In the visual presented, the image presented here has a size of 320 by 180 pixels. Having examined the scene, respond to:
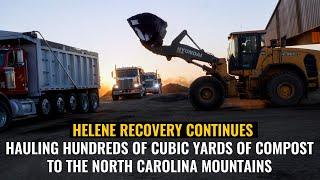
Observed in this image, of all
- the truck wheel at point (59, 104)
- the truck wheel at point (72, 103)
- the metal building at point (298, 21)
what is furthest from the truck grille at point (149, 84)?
the truck wheel at point (59, 104)

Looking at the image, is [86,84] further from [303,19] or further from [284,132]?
[303,19]

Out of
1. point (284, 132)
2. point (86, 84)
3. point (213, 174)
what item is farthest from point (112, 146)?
point (86, 84)

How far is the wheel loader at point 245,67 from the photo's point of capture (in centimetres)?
1611

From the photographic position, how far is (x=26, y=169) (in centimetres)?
702

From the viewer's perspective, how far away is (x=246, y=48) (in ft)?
55.2

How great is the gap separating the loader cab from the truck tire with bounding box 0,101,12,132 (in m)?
8.67

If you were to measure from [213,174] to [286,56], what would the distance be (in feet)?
36.6

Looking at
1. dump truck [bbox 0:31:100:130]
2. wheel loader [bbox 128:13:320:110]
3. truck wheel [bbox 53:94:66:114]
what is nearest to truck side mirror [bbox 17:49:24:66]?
dump truck [bbox 0:31:100:130]

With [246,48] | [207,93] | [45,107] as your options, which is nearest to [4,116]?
[45,107]

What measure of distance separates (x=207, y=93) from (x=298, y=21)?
17742 mm

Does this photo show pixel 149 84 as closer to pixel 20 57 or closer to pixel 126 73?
pixel 126 73

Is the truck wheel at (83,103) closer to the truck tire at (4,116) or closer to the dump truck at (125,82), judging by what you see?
the truck tire at (4,116)

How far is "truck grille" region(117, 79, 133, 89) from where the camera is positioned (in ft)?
Result: 110

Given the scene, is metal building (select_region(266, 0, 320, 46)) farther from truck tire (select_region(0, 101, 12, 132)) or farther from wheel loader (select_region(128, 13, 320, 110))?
truck tire (select_region(0, 101, 12, 132))
